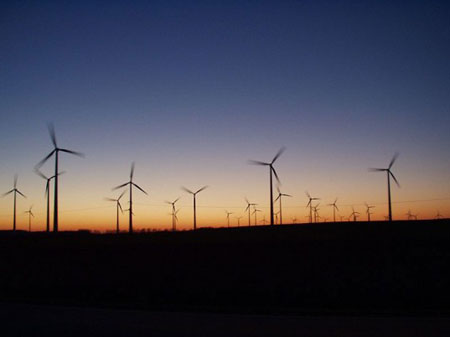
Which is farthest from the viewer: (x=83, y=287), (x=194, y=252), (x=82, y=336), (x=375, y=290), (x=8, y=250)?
(x=8, y=250)

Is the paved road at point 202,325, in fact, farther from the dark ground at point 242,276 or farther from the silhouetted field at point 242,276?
the silhouetted field at point 242,276

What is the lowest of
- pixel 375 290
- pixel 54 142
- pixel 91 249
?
pixel 375 290

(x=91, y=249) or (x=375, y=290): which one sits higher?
(x=91, y=249)

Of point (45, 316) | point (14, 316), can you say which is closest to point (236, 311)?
point (45, 316)

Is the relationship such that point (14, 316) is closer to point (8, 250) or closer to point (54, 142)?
point (8, 250)

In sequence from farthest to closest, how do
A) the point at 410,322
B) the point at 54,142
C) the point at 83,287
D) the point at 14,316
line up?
the point at 54,142 → the point at 83,287 → the point at 14,316 → the point at 410,322

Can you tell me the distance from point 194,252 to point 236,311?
59.1 ft

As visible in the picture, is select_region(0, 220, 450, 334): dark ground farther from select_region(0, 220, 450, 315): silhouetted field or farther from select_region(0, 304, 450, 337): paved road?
select_region(0, 304, 450, 337): paved road

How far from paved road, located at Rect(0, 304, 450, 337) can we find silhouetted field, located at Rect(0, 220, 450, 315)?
3027 mm

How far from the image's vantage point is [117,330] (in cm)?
1241

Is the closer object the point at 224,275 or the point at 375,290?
the point at 375,290

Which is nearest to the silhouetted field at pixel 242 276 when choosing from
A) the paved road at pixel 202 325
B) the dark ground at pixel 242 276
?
the dark ground at pixel 242 276

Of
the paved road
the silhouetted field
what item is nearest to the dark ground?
the silhouetted field

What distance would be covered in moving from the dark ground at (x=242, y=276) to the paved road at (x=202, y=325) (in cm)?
285
